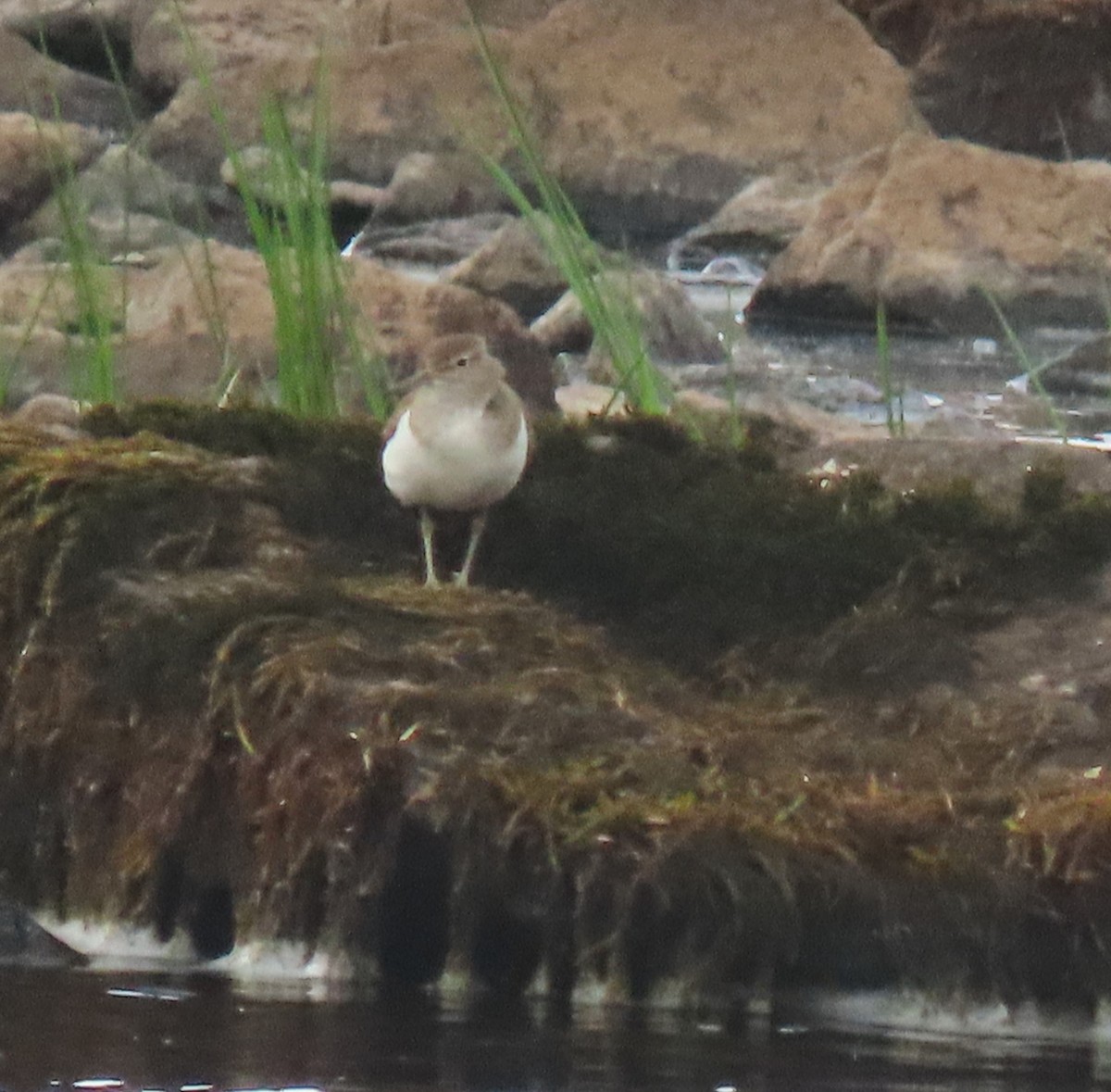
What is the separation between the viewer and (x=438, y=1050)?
4.06 metres

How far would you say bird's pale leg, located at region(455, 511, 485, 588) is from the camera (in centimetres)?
548

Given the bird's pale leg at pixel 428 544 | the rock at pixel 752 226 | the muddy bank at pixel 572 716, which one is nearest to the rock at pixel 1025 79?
the rock at pixel 752 226

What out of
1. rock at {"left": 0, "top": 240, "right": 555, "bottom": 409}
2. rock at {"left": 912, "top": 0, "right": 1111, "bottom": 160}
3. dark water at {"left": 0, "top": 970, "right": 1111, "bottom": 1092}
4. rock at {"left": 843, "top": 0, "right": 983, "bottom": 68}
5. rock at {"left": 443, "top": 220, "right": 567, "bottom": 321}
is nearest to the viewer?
dark water at {"left": 0, "top": 970, "right": 1111, "bottom": 1092}

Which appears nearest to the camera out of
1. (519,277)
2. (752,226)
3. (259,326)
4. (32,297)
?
(259,326)

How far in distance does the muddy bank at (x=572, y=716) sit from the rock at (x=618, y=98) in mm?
13414

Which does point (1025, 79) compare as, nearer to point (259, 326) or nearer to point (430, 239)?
point (430, 239)

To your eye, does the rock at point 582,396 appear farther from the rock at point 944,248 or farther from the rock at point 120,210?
the rock at point 120,210

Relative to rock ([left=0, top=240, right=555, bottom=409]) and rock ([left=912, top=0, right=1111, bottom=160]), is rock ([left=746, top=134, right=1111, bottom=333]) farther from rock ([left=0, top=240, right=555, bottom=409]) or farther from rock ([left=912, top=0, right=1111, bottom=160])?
rock ([left=912, top=0, right=1111, bottom=160])

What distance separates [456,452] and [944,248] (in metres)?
10.9

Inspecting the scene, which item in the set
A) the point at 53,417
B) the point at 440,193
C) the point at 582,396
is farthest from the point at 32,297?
the point at 440,193

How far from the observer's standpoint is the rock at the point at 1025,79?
21.8 meters

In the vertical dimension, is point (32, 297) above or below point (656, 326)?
below

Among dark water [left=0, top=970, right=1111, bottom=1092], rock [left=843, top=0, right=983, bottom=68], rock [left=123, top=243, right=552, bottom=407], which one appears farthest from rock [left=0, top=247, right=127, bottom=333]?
rock [left=843, top=0, right=983, bottom=68]

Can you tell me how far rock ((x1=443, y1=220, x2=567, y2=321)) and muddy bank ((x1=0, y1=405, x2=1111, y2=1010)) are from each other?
884cm
